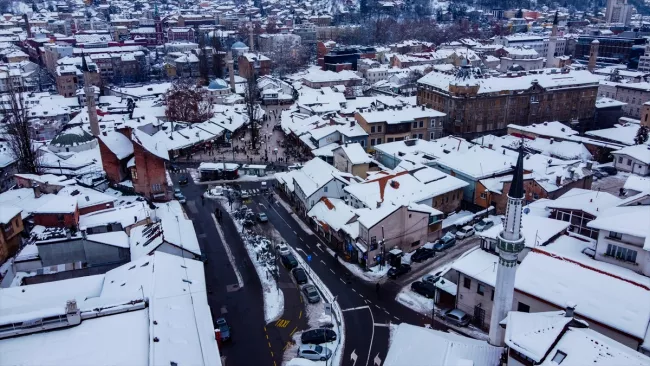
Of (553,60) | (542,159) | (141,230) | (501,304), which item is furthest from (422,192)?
(553,60)

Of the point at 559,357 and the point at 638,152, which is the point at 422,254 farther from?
the point at 638,152

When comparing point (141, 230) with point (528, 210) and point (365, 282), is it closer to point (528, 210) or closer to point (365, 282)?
point (365, 282)

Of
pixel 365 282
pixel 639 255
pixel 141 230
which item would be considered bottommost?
pixel 365 282

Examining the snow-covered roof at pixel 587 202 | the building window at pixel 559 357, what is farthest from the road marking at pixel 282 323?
the snow-covered roof at pixel 587 202

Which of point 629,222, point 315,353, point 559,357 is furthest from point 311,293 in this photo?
point 629,222

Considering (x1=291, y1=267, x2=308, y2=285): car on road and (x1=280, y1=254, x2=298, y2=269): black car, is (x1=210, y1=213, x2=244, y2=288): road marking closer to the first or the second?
(x1=280, y1=254, x2=298, y2=269): black car

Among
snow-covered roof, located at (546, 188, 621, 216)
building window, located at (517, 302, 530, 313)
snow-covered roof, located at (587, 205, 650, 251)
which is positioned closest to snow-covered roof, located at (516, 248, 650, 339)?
building window, located at (517, 302, 530, 313)
